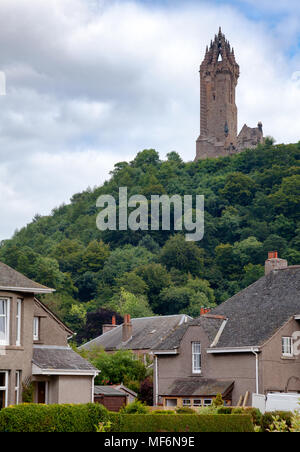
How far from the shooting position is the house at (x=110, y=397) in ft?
140

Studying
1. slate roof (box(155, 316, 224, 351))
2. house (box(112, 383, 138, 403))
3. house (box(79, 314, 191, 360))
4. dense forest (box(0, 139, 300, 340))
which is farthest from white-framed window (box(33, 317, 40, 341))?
dense forest (box(0, 139, 300, 340))

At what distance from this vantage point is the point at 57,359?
119 feet

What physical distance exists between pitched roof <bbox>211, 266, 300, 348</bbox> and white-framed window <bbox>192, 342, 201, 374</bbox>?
1.49 meters

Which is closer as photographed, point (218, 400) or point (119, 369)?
point (218, 400)

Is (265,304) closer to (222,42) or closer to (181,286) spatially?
(181,286)

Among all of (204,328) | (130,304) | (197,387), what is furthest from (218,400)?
(130,304)

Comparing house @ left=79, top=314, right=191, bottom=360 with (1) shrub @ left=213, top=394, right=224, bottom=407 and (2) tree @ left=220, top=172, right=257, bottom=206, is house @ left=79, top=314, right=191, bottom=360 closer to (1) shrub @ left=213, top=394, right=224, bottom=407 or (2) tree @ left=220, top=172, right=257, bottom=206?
(1) shrub @ left=213, top=394, right=224, bottom=407

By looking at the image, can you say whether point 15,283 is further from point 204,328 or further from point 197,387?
point 204,328

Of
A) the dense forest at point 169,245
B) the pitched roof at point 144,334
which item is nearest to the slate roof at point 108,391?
the pitched roof at point 144,334

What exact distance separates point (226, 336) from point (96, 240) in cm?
8818

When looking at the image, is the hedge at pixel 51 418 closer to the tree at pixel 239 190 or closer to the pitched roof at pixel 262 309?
the pitched roof at pixel 262 309

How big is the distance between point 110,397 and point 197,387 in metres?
4.94

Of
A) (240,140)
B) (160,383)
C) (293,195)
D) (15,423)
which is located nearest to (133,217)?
(293,195)

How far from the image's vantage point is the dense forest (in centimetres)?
10981
